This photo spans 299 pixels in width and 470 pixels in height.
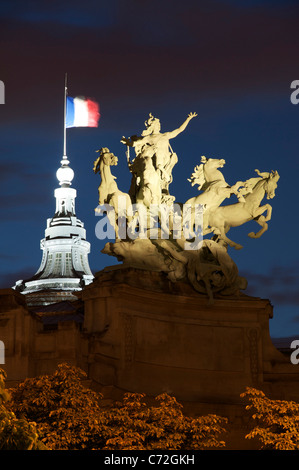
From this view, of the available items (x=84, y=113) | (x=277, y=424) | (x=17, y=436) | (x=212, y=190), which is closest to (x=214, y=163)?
(x=212, y=190)

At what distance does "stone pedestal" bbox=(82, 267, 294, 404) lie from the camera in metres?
55.0

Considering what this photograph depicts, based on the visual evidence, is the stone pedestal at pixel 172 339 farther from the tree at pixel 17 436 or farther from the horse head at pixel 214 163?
the tree at pixel 17 436

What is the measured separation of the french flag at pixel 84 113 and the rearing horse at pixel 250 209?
11.0 m

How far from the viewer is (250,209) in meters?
61.2

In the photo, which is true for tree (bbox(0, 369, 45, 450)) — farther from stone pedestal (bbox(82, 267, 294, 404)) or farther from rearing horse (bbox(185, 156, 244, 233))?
rearing horse (bbox(185, 156, 244, 233))

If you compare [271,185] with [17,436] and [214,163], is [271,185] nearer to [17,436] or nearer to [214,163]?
[214,163]

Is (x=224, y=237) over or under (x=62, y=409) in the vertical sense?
over

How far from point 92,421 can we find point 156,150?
21756 mm

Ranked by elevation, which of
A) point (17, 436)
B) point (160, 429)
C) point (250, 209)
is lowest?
point (17, 436)

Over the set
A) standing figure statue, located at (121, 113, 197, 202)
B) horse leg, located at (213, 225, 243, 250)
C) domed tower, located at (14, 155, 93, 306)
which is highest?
domed tower, located at (14, 155, 93, 306)

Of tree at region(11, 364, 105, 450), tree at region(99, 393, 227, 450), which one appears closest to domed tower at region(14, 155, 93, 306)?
tree at region(11, 364, 105, 450)

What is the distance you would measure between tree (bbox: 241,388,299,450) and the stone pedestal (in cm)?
1076
